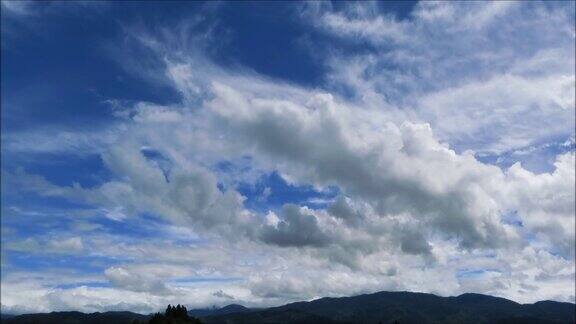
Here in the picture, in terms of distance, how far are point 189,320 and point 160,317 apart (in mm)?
10851

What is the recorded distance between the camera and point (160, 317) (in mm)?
199375

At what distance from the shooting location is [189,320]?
7849 inches
